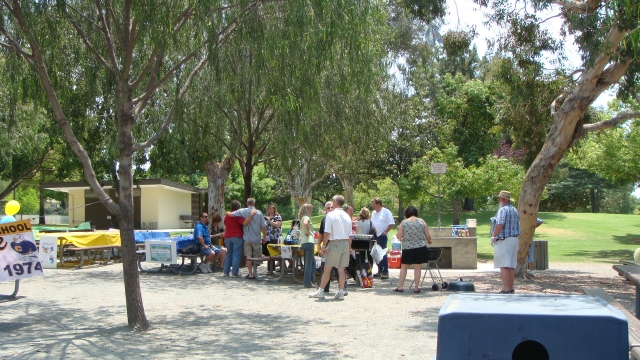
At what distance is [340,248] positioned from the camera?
1132 centimetres

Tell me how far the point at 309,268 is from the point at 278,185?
1827 inches

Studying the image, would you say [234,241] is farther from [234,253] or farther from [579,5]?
[579,5]

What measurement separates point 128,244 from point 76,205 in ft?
117

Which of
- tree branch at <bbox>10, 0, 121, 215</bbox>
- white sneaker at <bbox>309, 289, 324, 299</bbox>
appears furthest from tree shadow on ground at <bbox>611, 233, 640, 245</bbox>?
tree branch at <bbox>10, 0, 121, 215</bbox>

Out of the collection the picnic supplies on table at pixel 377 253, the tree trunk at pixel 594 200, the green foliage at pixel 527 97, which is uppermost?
the green foliage at pixel 527 97

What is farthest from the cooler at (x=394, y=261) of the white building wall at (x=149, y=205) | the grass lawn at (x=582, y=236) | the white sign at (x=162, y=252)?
the white building wall at (x=149, y=205)

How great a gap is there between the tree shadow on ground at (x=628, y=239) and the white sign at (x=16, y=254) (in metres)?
27.9

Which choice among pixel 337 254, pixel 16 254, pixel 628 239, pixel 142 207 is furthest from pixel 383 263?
pixel 142 207

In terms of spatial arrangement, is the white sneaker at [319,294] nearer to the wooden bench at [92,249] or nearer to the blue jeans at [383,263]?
the blue jeans at [383,263]

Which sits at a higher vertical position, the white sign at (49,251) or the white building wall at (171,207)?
the white building wall at (171,207)

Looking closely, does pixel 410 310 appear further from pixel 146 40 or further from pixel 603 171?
pixel 603 171

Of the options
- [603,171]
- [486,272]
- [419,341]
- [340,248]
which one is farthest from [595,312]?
[603,171]

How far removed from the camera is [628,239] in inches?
1289

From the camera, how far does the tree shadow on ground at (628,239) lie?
1223 inches
